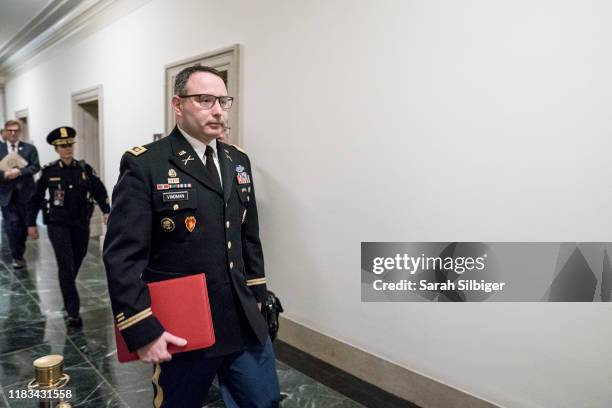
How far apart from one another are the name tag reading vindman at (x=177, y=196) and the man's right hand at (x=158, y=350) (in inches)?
16.9

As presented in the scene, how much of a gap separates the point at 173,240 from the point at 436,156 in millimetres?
1430

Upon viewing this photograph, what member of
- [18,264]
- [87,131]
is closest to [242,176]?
[18,264]

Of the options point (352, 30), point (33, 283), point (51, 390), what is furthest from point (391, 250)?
Answer: point (33, 283)

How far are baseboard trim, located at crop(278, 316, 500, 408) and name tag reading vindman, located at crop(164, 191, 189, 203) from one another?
5.48 ft

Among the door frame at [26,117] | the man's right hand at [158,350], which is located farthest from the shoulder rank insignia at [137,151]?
the door frame at [26,117]

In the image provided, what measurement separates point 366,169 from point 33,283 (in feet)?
12.6

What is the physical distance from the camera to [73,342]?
304 centimetres

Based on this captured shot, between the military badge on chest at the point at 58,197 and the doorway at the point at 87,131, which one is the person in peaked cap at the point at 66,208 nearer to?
the military badge on chest at the point at 58,197

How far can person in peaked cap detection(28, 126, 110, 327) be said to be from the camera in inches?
129

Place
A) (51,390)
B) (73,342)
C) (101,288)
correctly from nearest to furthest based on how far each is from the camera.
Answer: (51,390) < (73,342) < (101,288)

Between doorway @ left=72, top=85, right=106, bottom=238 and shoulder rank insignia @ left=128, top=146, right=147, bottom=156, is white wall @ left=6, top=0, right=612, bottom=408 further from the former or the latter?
doorway @ left=72, top=85, right=106, bottom=238

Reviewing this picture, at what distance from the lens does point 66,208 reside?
10.7ft

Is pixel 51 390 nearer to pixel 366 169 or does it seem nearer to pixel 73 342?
pixel 366 169

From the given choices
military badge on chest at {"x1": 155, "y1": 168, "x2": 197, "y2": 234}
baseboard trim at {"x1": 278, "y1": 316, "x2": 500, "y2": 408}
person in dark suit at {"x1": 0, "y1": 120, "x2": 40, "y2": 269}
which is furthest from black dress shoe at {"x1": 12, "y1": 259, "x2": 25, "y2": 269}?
military badge on chest at {"x1": 155, "y1": 168, "x2": 197, "y2": 234}
